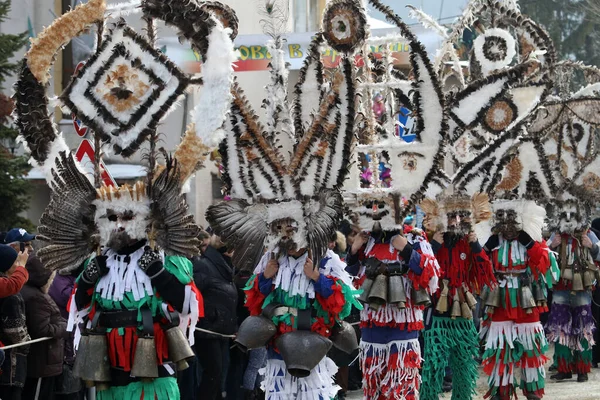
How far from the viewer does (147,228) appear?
7109 mm

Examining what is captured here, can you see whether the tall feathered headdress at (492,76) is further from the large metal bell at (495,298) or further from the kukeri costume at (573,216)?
the large metal bell at (495,298)

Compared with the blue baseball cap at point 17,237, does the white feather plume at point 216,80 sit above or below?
above

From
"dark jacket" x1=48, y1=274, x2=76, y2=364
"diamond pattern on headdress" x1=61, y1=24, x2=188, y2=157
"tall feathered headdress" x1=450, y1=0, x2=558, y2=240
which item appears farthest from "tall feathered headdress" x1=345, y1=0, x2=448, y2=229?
"dark jacket" x1=48, y1=274, x2=76, y2=364

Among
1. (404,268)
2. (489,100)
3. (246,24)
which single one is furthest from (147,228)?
(246,24)

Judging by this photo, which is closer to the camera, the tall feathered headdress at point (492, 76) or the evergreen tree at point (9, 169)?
the tall feathered headdress at point (492, 76)

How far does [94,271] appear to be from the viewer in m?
7.12

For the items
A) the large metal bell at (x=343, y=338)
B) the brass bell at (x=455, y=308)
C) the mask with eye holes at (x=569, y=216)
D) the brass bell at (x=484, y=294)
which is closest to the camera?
the large metal bell at (x=343, y=338)

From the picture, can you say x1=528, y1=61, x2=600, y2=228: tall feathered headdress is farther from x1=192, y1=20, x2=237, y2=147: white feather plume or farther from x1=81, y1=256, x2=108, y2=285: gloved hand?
x1=81, y1=256, x2=108, y2=285: gloved hand

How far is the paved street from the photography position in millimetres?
11422

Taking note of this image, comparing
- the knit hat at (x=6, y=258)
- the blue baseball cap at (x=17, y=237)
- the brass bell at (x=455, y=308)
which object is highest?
the blue baseball cap at (x=17, y=237)

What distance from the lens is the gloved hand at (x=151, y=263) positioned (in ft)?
23.1

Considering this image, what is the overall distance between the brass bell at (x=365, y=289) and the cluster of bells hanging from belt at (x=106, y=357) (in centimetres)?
234

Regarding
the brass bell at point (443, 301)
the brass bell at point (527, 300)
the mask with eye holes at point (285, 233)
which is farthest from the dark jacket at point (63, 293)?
the brass bell at point (527, 300)

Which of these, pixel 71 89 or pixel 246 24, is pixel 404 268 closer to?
pixel 71 89
